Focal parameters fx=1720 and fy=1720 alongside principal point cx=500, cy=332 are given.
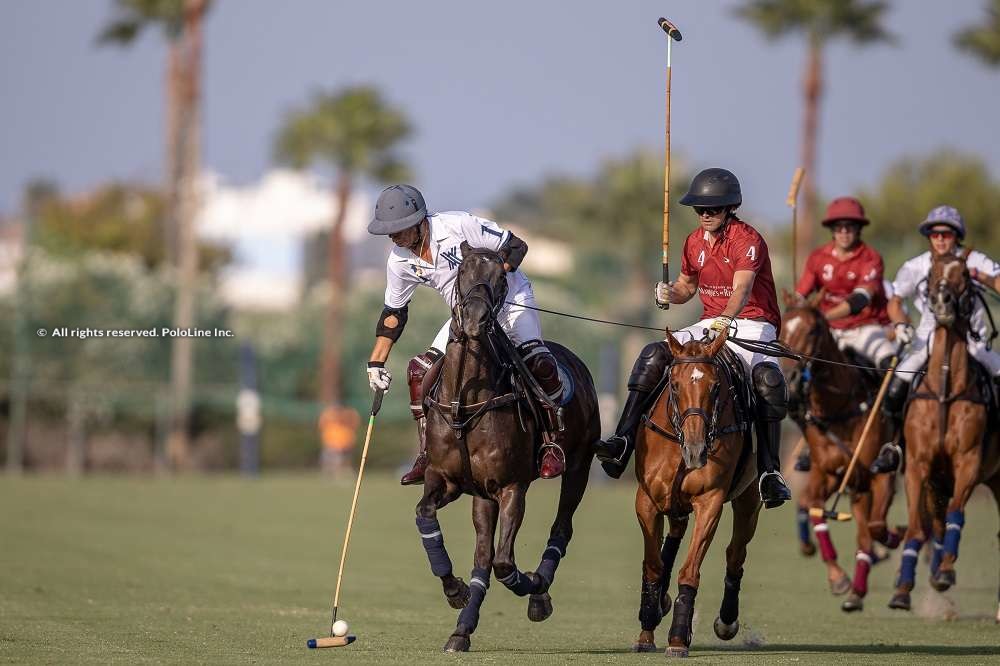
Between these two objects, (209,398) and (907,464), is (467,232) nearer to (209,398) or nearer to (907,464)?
(907,464)

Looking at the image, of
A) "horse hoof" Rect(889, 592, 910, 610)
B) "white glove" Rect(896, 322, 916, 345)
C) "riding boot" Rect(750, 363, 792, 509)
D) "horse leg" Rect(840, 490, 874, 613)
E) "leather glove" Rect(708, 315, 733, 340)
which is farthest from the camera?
"horse leg" Rect(840, 490, 874, 613)

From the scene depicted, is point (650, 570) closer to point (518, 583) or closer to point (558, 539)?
point (558, 539)

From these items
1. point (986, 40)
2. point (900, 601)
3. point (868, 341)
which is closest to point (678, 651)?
point (900, 601)

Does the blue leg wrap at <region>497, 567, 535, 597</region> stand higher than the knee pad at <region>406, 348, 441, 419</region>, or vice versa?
the knee pad at <region>406, 348, 441, 419</region>

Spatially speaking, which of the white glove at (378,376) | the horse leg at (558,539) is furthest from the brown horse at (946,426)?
the white glove at (378,376)

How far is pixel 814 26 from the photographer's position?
42594mm

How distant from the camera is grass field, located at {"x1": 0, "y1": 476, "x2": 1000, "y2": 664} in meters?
10.9

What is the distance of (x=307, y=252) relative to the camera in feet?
322

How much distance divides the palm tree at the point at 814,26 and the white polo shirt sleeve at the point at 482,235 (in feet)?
99.5

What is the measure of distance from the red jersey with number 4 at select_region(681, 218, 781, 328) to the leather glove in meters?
0.49

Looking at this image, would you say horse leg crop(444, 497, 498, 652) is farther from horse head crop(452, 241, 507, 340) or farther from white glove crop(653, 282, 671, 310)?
white glove crop(653, 282, 671, 310)

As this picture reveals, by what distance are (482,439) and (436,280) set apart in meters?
1.35

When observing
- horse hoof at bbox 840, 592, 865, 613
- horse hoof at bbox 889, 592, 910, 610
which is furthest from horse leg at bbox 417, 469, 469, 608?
horse hoof at bbox 840, 592, 865, 613

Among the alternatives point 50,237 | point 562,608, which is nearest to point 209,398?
point 50,237
